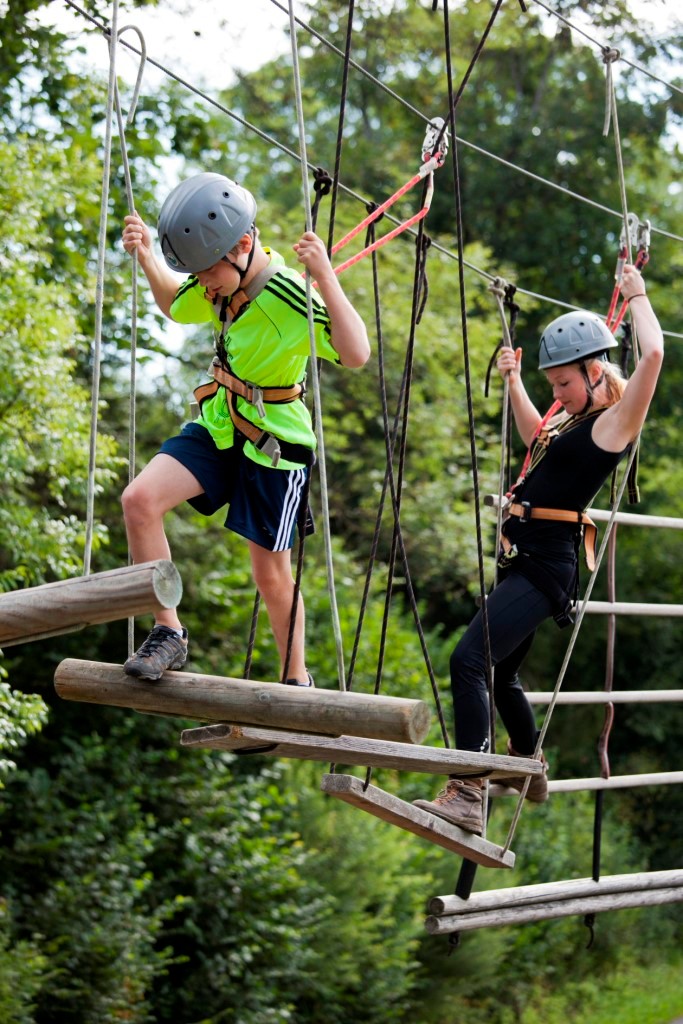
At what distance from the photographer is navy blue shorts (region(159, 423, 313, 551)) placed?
3.40 m

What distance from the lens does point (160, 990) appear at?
8.66 metres

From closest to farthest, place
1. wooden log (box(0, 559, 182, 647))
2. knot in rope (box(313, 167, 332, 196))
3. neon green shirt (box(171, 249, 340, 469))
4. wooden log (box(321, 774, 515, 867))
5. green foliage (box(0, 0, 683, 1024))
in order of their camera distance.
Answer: wooden log (box(0, 559, 182, 647))
neon green shirt (box(171, 249, 340, 469))
wooden log (box(321, 774, 515, 867))
knot in rope (box(313, 167, 332, 196))
green foliage (box(0, 0, 683, 1024))

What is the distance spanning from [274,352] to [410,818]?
1.34m

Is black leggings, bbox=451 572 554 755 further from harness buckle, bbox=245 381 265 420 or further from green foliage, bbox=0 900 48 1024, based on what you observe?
green foliage, bbox=0 900 48 1024

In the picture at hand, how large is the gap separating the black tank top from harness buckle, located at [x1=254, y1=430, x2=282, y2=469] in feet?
3.62

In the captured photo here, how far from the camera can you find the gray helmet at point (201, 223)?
3.16 m

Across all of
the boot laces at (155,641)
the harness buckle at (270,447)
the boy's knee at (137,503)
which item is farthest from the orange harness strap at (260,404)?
the boot laces at (155,641)

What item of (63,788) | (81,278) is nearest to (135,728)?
(63,788)

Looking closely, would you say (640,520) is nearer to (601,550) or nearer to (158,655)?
(601,550)

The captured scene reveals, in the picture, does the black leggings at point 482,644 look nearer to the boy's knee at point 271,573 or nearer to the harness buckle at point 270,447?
the boy's knee at point 271,573

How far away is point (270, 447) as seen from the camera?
336 cm

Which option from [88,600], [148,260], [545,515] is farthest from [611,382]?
[88,600]

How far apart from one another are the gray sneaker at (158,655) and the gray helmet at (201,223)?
0.87 m

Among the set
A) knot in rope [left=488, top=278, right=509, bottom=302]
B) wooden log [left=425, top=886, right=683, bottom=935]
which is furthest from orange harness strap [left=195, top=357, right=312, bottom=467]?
wooden log [left=425, top=886, right=683, bottom=935]
